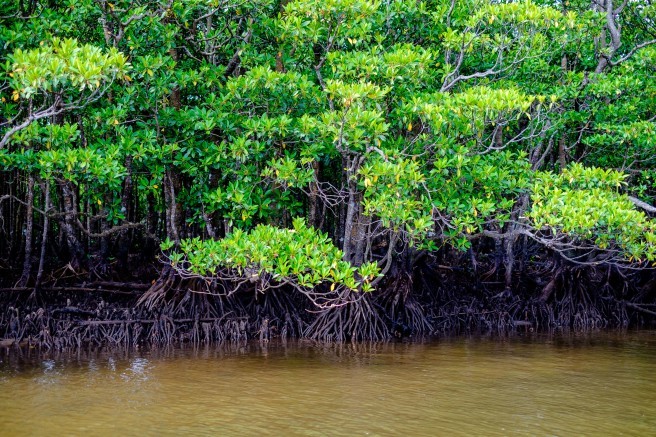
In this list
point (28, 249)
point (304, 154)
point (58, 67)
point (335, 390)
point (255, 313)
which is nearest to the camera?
point (58, 67)

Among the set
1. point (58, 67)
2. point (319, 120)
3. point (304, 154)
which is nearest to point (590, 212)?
point (319, 120)

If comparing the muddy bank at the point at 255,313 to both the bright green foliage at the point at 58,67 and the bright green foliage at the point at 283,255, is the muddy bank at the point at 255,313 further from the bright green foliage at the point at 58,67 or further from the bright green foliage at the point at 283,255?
the bright green foliage at the point at 58,67

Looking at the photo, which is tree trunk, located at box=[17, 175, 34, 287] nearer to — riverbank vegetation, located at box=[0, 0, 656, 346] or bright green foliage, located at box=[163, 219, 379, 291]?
riverbank vegetation, located at box=[0, 0, 656, 346]

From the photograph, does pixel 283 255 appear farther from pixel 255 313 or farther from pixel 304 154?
pixel 255 313

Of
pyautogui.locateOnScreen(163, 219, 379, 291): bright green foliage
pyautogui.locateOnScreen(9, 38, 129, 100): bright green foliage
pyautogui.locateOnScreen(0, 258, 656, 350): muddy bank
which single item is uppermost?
pyautogui.locateOnScreen(9, 38, 129, 100): bright green foliage

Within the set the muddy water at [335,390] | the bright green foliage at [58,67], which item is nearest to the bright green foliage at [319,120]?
the bright green foliage at [58,67]

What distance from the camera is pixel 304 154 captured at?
297 inches

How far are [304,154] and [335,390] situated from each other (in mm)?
2517

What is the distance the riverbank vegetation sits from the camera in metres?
7.03

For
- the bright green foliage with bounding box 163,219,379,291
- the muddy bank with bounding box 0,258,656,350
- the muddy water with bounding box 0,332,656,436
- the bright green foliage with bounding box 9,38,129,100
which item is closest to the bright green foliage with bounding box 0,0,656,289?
the bright green foliage with bounding box 163,219,379,291

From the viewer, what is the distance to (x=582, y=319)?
1005cm

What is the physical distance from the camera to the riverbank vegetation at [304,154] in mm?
7031

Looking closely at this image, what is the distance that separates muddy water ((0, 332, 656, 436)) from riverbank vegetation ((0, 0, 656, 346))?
79 cm

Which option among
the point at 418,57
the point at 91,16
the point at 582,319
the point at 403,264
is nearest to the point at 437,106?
the point at 418,57
